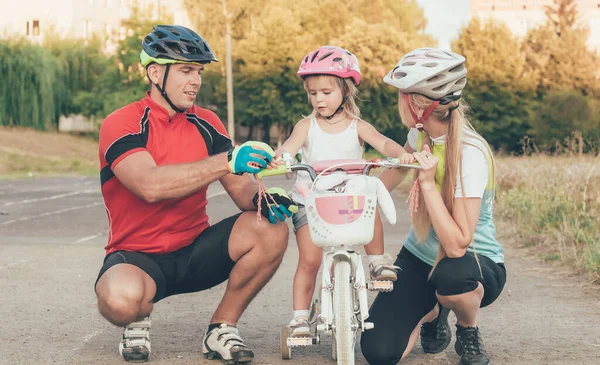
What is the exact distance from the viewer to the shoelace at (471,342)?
5516 mm

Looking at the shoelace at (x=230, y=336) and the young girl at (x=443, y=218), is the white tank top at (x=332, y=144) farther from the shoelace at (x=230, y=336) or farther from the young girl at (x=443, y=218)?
the shoelace at (x=230, y=336)

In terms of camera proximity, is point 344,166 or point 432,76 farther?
point 432,76

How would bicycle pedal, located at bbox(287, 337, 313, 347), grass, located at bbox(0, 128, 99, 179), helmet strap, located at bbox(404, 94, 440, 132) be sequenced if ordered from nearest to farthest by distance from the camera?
bicycle pedal, located at bbox(287, 337, 313, 347) < helmet strap, located at bbox(404, 94, 440, 132) < grass, located at bbox(0, 128, 99, 179)

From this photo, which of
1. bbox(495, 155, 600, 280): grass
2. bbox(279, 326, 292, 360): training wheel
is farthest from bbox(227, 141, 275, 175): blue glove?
bbox(495, 155, 600, 280): grass

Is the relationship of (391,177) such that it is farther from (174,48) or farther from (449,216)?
(174,48)

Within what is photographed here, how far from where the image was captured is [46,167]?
1437 inches

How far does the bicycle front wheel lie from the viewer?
4.75m

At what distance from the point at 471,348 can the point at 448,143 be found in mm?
1114

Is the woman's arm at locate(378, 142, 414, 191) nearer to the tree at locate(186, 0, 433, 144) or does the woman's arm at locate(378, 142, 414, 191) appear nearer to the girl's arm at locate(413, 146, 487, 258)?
the girl's arm at locate(413, 146, 487, 258)

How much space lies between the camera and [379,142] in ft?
→ 19.9

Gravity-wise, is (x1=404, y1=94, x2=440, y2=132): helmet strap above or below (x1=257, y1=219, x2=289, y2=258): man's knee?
above

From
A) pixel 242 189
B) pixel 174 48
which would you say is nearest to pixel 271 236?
→ pixel 242 189

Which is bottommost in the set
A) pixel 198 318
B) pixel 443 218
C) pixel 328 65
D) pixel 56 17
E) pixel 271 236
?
pixel 198 318

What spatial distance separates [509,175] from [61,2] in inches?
1831
